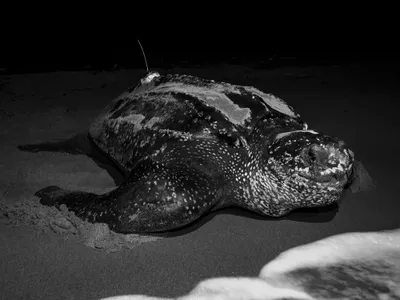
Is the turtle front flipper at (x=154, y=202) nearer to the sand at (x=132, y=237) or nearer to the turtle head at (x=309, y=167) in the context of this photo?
the sand at (x=132, y=237)

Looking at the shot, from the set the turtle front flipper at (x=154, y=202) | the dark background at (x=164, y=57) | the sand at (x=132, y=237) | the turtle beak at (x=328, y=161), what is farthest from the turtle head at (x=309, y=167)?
the dark background at (x=164, y=57)

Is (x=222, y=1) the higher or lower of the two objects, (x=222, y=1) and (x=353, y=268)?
the higher

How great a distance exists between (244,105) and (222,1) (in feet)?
48.3

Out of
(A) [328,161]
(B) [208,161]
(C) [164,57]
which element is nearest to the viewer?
(A) [328,161]

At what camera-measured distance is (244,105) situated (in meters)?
2.09

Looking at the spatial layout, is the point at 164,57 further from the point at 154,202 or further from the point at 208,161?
the point at 154,202

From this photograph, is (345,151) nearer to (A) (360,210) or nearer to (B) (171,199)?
(A) (360,210)

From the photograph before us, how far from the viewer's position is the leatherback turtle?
5.46 ft

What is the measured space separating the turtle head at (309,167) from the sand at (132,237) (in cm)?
23

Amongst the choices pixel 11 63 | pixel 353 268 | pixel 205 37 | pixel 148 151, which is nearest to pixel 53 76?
pixel 11 63

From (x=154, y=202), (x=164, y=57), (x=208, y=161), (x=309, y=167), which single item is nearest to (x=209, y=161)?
(x=208, y=161)

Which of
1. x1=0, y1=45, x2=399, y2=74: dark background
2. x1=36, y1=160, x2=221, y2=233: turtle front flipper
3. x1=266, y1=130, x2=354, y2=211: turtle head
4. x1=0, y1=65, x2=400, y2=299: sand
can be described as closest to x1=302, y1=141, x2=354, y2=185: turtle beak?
x1=266, y1=130, x2=354, y2=211: turtle head

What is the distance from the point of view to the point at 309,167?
65.5 inches

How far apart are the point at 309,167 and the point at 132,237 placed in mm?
886
